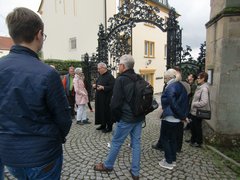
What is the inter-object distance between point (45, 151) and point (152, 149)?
3490mm

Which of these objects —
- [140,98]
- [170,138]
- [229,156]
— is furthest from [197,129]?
[140,98]

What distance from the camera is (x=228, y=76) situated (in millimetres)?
4840

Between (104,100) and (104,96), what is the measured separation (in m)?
0.11

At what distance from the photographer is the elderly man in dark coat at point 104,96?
5996 millimetres

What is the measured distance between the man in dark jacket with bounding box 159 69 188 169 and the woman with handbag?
937mm

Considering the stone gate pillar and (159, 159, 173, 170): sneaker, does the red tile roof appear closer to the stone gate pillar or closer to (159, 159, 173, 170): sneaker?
the stone gate pillar

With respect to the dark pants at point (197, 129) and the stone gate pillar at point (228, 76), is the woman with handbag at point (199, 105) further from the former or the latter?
the stone gate pillar at point (228, 76)

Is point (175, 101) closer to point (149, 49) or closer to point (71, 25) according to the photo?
point (71, 25)

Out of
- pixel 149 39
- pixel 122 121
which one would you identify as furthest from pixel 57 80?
pixel 149 39

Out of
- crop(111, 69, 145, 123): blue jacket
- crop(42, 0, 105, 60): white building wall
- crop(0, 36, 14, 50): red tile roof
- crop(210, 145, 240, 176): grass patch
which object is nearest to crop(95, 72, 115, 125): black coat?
crop(111, 69, 145, 123): blue jacket

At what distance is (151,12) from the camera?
909 cm

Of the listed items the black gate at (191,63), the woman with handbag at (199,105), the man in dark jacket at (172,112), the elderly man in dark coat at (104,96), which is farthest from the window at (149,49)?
the man in dark jacket at (172,112)

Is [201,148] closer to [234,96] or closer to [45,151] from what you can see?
[234,96]

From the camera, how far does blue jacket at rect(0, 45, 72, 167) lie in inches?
61.4
